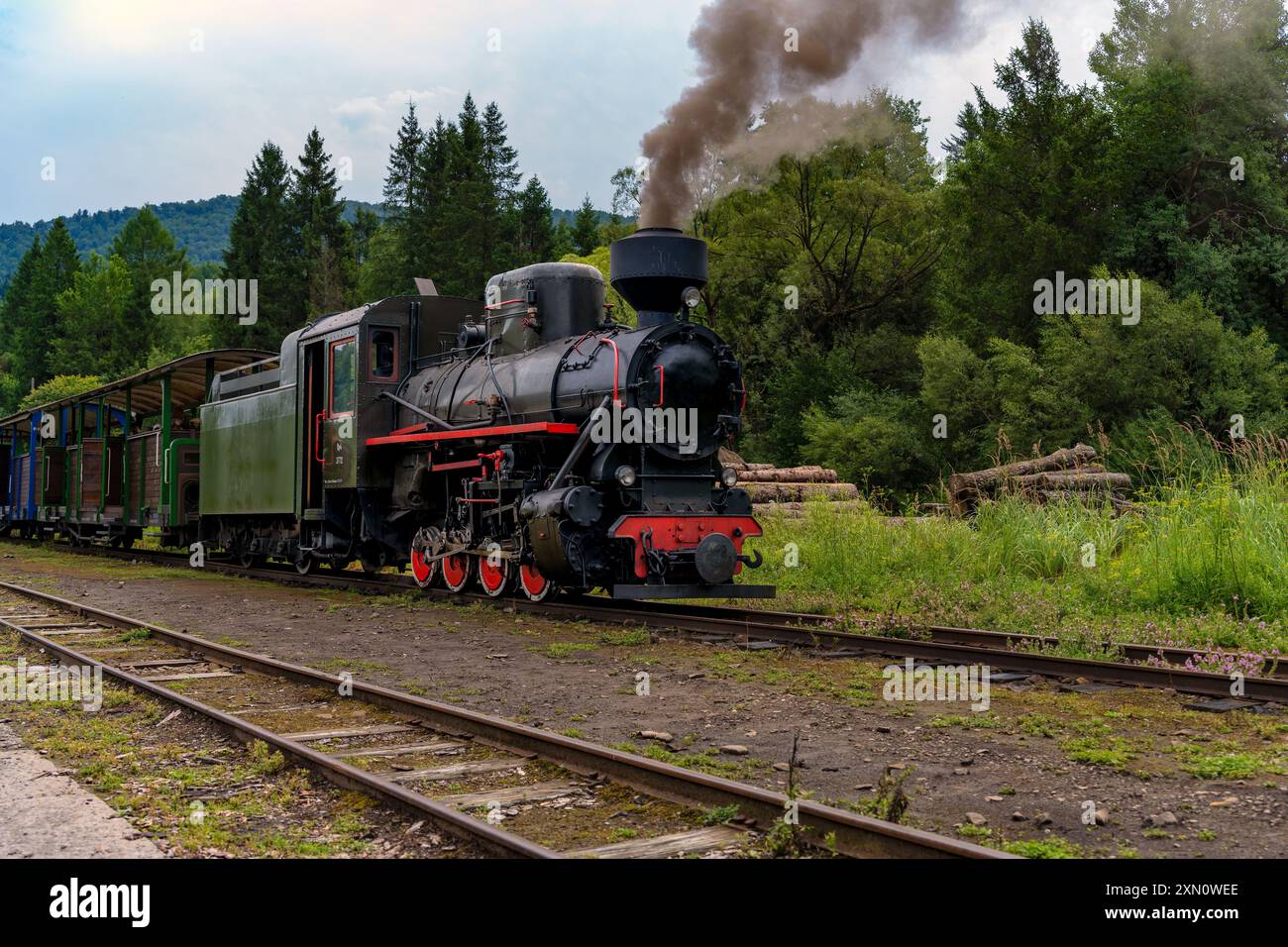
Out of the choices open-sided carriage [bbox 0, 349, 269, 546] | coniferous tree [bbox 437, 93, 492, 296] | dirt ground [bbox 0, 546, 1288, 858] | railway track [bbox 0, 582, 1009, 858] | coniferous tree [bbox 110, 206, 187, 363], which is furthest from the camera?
coniferous tree [bbox 110, 206, 187, 363]

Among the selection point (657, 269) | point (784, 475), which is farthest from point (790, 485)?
point (657, 269)

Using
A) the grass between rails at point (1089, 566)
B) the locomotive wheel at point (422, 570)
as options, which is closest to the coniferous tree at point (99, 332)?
the locomotive wheel at point (422, 570)

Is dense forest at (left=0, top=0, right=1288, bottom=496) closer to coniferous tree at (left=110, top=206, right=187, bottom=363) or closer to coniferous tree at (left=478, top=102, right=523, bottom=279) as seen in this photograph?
coniferous tree at (left=478, top=102, right=523, bottom=279)

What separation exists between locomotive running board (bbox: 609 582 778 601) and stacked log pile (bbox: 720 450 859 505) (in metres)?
6.35

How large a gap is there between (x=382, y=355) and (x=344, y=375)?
23.3 inches

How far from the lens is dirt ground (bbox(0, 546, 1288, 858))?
4.40 metres

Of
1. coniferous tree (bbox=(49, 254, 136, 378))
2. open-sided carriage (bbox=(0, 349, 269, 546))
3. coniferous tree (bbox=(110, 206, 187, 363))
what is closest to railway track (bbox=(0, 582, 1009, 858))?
open-sided carriage (bbox=(0, 349, 269, 546))

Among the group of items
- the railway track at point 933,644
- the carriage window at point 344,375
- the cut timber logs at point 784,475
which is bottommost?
the railway track at point 933,644

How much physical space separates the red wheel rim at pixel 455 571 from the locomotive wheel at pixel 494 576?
0.31 meters

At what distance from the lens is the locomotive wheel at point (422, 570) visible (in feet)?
45.5

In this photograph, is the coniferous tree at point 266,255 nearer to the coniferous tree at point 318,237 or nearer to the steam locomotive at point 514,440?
the coniferous tree at point 318,237

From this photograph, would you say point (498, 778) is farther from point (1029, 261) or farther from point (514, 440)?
point (1029, 261)

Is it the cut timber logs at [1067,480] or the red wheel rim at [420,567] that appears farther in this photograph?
the cut timber logs at [1067,480]
